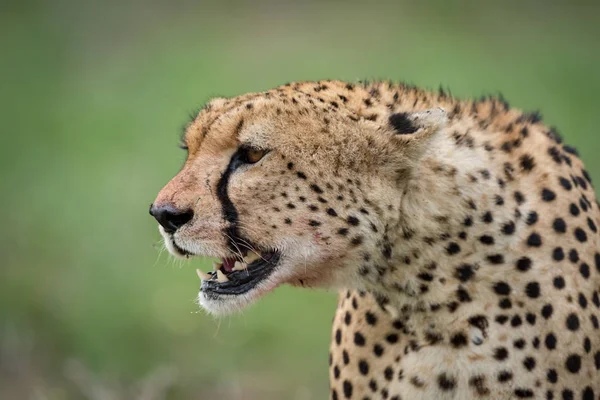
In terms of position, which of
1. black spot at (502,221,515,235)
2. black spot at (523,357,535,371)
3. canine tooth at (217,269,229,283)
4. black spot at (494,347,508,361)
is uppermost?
canine tooth at (217,269,229,283)

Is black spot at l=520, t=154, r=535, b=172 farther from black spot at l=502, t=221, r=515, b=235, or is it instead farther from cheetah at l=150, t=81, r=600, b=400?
black spot at l=502, t=221, r=515, b=235

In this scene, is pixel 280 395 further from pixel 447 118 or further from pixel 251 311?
pixel 447 118

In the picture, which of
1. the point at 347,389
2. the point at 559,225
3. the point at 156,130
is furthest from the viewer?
the point at 156,130

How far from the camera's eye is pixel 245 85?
9.31m

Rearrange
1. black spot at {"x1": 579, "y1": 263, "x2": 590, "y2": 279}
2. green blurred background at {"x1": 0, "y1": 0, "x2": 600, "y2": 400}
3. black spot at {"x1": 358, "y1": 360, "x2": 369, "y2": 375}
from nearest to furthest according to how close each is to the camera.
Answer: black spot at {"x1": 579, "y1": 263, "x2": 590, "y2": 279}, black spot at {"x1": 358, "y1": 360, "x2": 369, "y2": 375}, green blurred background at {"x1": 0, "y1": 0, "x2": 600, "y2": 400}

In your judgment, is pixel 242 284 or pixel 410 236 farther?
pixel 242 284

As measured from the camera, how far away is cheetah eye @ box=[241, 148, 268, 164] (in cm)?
304

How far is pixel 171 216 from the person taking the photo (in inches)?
117

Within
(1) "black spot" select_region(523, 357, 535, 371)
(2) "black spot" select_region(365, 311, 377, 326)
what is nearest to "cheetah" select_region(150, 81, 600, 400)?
(1) "black spot" select_region(523, 357, 535, 371)

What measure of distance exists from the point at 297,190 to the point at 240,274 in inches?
11.6

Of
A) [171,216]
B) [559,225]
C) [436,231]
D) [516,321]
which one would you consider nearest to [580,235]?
[559,225]

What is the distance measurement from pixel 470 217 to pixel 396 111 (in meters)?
0.37

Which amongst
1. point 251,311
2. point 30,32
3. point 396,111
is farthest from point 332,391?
point 30,32

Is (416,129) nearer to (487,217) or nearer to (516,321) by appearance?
(487,217)
